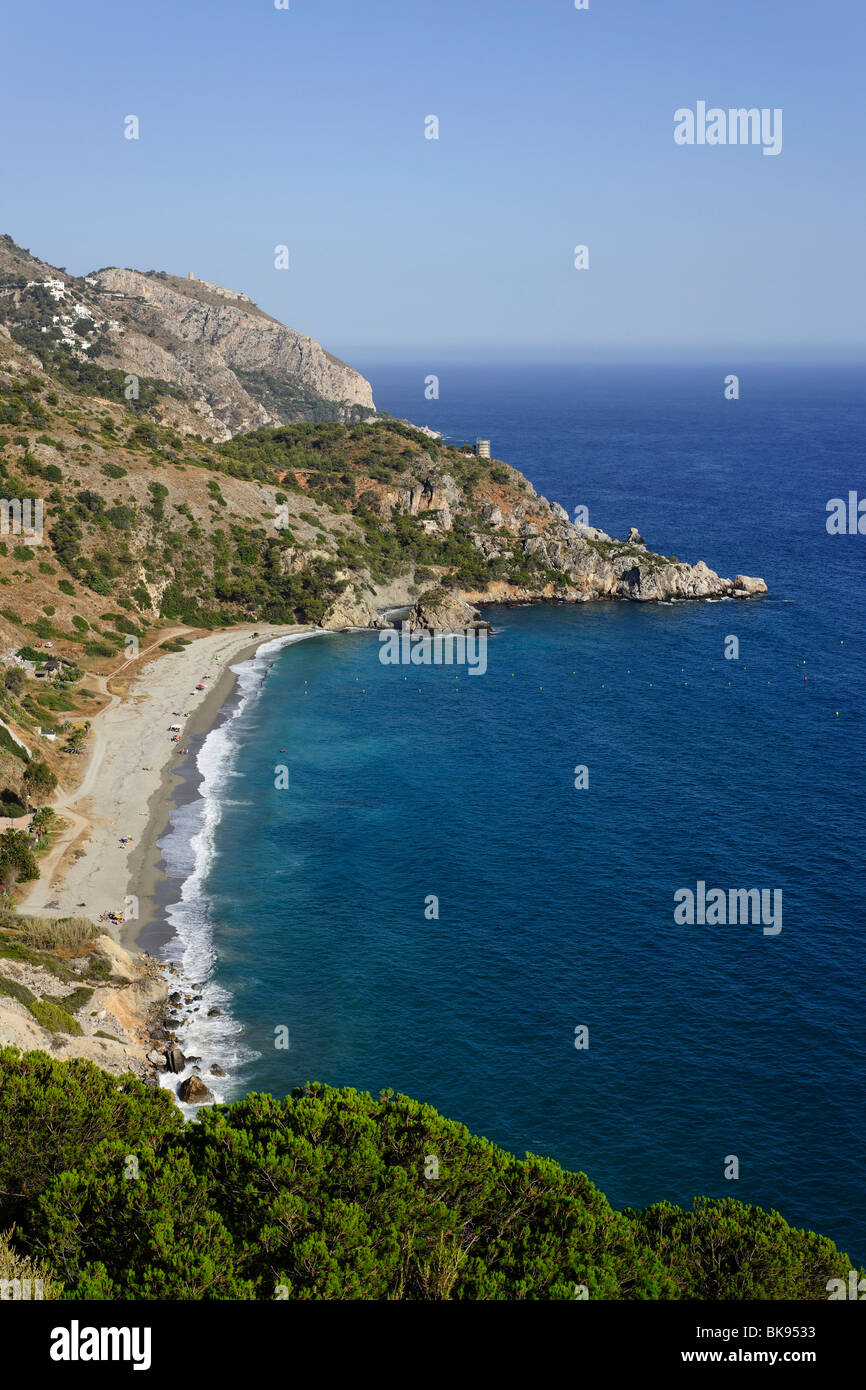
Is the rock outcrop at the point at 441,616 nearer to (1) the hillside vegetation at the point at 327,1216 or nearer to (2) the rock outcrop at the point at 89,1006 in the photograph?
(2) the rock outcrop at the point at 89,1006

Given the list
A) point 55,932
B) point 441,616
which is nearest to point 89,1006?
point 55,932

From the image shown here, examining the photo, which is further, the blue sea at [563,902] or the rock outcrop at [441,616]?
the rock outcrop at [441,616]

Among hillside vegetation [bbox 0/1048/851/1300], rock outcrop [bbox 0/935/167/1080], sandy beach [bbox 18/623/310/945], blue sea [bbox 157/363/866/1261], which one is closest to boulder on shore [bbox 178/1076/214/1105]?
blue sea [bbox 157/363/866/1261]

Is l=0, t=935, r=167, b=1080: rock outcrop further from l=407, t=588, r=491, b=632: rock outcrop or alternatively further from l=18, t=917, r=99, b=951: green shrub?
l=407, t=588, r=491, b=632: rock outcrop

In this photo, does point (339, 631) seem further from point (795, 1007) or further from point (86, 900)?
point (795, 1007)

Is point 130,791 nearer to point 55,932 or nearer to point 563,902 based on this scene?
point 55,932

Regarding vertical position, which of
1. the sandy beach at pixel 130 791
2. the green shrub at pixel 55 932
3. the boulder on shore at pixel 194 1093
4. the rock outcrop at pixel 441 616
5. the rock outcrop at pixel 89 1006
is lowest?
the boulder on shore at pixel 194 1093

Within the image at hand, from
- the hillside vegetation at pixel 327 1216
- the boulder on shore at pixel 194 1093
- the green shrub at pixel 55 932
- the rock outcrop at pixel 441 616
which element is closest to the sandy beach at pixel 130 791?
the green shrub at pixel 55 932
